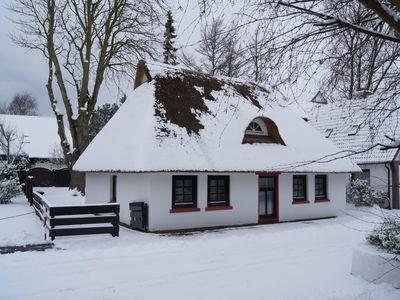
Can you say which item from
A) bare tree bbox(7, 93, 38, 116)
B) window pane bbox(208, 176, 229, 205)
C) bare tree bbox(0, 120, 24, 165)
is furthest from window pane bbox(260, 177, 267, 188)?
bare tree bbox(7, 93, 38, 116)

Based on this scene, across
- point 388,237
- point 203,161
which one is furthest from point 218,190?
point 388,237

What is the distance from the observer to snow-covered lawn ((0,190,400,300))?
6.86m

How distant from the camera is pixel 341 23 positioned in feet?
15.7

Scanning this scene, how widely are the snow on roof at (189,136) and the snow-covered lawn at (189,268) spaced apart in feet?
7.78

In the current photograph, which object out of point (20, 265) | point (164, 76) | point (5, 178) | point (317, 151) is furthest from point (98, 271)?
point (5, 178)

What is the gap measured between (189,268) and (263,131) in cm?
934

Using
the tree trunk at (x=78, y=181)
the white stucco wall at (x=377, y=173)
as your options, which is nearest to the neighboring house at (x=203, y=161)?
the white stucco wall at (x=377, y=173)

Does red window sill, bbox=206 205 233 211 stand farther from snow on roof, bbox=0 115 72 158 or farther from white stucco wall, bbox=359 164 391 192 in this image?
snow on roof, bbox=0 115 72 158

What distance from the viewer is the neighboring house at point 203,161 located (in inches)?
508

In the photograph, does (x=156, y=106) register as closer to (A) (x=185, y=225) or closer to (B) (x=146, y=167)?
(B) (x=146, y=167)

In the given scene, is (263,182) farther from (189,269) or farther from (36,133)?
(36,133)

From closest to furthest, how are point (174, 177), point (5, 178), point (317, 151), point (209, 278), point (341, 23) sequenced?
point (341, 23), point (209, 278), point (174, 177), point (317, 151), point (5, 178)

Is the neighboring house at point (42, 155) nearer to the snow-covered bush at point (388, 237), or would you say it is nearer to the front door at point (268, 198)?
the front door at point (268, 198)

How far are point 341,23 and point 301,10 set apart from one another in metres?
0.52
